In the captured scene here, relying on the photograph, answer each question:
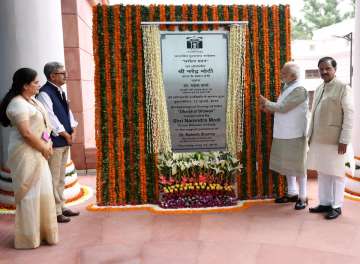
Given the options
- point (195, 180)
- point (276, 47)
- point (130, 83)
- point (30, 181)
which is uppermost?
point (276, 47)

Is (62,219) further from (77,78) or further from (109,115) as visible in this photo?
(77,78)

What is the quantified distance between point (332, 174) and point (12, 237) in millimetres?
3202

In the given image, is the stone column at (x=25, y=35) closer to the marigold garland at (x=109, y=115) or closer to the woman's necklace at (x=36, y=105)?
the marigold garland at (x=109, y=115)

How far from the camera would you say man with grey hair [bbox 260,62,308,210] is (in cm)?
454

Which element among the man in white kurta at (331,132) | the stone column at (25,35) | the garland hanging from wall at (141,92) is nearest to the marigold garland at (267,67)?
the garland hanging from wall at (141,92)

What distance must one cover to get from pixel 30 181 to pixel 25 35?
2.08m

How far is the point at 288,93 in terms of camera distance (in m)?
4.57

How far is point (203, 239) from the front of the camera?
3.78 m

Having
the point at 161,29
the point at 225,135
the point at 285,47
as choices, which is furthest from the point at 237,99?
the point at 161,29

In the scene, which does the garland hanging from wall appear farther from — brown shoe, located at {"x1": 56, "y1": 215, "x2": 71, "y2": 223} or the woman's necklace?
the woman's necklace

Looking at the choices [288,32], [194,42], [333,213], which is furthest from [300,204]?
[194,42]

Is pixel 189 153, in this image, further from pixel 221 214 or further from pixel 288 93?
pixel 288 93

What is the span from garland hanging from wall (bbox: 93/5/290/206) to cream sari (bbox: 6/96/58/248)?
1203mm

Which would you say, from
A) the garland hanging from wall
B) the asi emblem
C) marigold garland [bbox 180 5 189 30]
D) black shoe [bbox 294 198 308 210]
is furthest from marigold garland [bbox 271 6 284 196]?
black shoe [bbox 294 198 308 210]
